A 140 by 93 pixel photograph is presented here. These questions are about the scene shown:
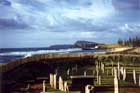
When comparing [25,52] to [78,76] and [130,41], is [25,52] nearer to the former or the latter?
[78,76]

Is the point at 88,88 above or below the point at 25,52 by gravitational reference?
below

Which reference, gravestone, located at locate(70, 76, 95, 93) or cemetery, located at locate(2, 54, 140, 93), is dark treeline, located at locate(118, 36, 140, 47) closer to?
cemetery, located at locate(2, 54, 140, 93)

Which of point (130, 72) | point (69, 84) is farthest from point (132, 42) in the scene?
point (69, 84)

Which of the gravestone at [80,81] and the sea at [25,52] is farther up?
the sea at [25,52]

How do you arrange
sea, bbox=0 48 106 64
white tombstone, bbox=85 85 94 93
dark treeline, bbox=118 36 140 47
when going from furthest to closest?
dark treeline, bbox=118 36 140 47, sea, bbox=0 48 106 64, white tombstone, bbox=85 85 94 93

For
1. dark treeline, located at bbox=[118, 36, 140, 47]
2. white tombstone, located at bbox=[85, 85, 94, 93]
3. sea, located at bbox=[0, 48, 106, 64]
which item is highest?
dark treeline, located at bbox=[118, 36, 140, 47]

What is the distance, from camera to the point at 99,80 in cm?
602

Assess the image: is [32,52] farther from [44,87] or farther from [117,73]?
[117,73]

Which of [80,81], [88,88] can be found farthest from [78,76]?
[88,88]

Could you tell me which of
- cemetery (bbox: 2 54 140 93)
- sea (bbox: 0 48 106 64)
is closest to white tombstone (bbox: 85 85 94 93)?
cemetery (bbox: 2 54 140 93)

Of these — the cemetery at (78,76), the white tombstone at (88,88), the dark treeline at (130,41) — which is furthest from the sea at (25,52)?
the white tombstone at (88,88)

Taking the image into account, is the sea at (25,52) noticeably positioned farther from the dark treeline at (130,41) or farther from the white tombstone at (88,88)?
the white tombstone at (88,88)

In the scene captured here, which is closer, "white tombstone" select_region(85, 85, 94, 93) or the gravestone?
"white tombstone" select_region(85, 85, 94, 93)

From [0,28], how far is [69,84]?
40.9 inches
